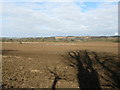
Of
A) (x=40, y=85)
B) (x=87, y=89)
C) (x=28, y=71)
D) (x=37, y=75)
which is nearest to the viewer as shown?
(x=87, y=89)

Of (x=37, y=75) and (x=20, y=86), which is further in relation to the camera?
(x=37, y=75)

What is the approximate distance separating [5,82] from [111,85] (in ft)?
12.9

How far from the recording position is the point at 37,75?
594cm

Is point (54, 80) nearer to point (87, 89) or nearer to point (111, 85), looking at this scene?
point (87, 89)

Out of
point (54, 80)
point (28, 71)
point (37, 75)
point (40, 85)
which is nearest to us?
point (40, 85)

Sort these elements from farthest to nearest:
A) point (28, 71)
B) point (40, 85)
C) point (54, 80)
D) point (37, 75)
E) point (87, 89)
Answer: point (28, 71) → point (37, 75) → point (54, 80) → point (40, 85) → point (87, 89)

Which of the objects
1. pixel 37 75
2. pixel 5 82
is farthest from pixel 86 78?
pixel 5 82

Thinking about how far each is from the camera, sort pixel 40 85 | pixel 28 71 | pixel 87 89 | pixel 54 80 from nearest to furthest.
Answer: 1. pixel 87 89
2. pixel 40 85
3. pixel 54 80
4. pixel 28 71

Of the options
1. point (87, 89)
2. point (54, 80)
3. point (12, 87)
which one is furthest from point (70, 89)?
point (12, 87)

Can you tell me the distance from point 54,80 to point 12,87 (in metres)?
1.57

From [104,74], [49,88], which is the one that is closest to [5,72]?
[49,88]

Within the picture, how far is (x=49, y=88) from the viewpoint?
4672 millimetres

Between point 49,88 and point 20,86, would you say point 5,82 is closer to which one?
point 20,86

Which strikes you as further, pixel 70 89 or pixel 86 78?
pixel 86 78
